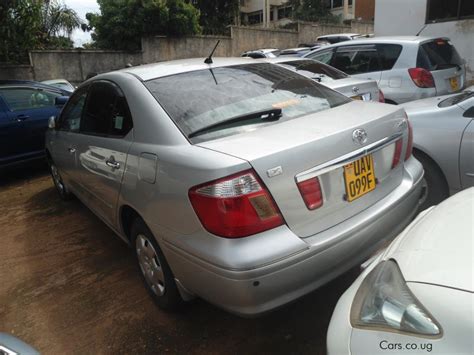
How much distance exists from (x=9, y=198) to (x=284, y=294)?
477 cm

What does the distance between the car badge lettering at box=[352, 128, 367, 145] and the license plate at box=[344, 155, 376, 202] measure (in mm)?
93

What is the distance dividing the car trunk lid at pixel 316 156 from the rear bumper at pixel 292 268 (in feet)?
0.24

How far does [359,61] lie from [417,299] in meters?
5.93

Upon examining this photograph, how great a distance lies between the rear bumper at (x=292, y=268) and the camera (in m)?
1.93

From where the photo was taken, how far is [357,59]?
6703 mm

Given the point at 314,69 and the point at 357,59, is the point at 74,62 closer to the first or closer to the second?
the point at 357,59

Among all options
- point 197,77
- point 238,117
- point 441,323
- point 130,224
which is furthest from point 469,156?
point 130,224

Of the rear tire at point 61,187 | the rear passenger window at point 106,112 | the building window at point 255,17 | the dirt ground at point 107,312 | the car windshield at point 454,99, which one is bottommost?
the dirt ground at point 107,312

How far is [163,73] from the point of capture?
112 inches

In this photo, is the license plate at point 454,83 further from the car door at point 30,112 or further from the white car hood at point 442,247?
the car door at point 30,112

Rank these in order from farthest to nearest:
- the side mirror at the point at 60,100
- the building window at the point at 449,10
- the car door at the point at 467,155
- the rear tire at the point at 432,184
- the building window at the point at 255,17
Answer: the building window at the point at 255,17, the building window at the point at 449,10, the side mirror at the point at 60,100, the rear tire at the point at 432,184, the car door at the point at 467,155

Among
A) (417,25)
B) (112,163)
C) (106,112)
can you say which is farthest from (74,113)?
(417,25)

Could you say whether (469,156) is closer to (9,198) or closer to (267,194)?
(267,194)

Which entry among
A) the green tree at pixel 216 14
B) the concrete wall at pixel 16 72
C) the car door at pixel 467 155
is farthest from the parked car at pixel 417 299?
the green tree at pixel 216 14
